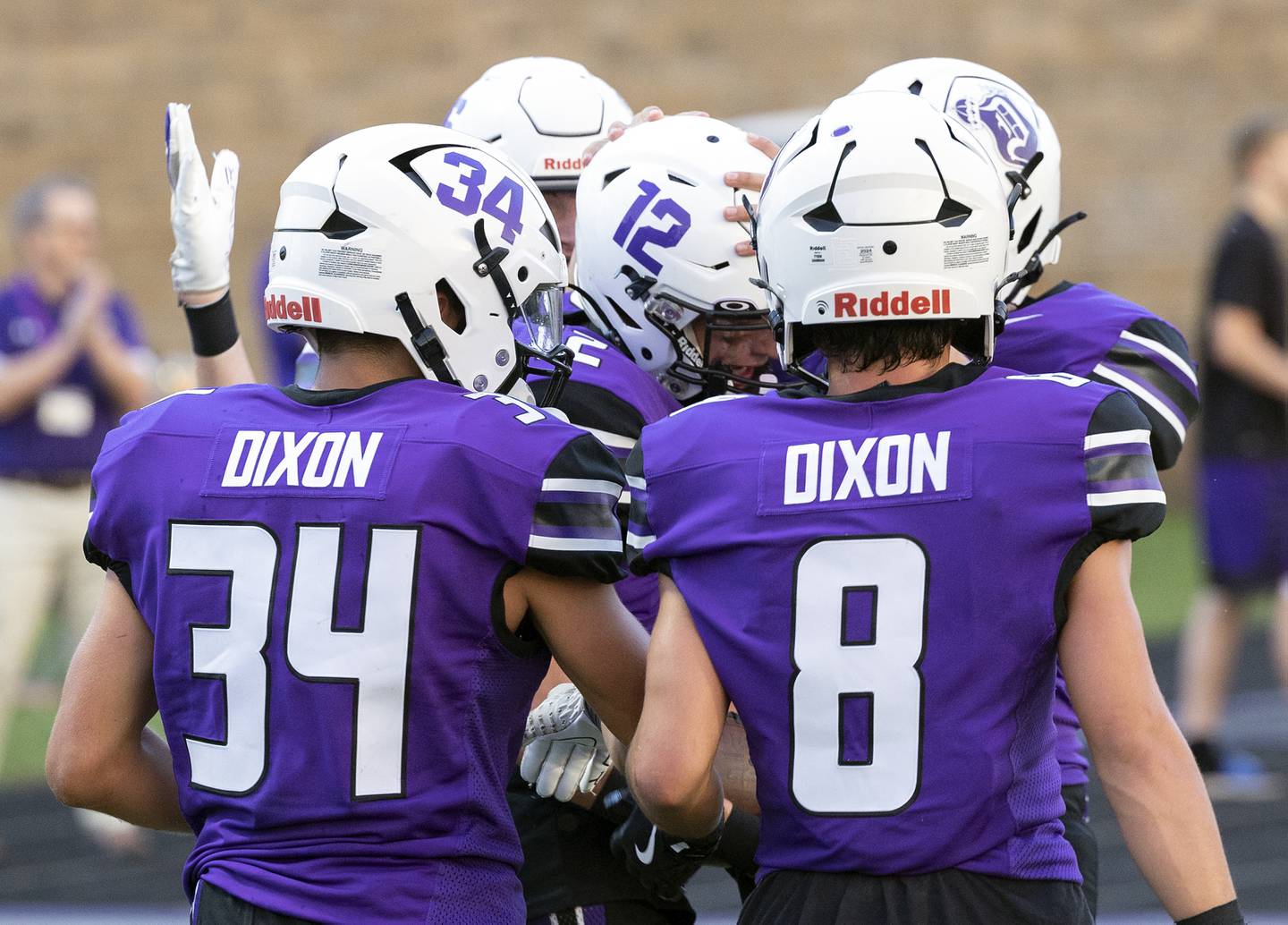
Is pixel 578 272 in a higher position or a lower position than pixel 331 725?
higher

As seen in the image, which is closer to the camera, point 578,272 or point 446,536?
point 446,536

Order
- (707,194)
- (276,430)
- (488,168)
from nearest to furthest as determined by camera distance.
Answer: (276,430) → (488,168) → (707,194)

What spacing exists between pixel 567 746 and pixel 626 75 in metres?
13.5

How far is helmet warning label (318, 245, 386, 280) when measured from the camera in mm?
2826

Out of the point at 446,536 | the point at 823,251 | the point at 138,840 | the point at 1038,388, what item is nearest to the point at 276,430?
the point at 446,536

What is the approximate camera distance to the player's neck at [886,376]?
8.73 ft

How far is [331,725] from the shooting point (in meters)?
2.60

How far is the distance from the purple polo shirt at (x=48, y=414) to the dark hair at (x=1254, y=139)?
5040 mm

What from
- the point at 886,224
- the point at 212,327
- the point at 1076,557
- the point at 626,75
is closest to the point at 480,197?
the point at 886,224

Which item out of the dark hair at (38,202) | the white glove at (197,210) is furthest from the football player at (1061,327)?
the dark hair at (38,202)

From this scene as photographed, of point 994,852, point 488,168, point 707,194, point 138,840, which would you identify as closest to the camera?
point 994,852

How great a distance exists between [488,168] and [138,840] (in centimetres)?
548

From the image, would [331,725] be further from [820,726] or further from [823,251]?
[823,251]

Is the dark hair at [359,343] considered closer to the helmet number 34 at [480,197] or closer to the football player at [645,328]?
the helmet number 34 at [480,197]
